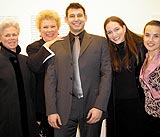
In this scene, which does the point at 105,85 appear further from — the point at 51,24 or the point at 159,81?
the point at 51,24

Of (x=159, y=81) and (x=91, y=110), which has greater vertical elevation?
(x=159, y=81)

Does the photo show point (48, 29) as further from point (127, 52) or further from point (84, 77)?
point (127, 52)

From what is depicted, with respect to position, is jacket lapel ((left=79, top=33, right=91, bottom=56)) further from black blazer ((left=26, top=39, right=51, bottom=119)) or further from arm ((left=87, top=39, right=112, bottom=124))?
black blazer ((left=26, top=39, right=51, bottom=119))

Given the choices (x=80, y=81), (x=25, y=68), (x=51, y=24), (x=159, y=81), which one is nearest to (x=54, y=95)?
(x=80, y=81)

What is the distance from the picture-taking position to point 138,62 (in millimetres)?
2490

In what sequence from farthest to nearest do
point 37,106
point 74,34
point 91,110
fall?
point 37,106 < point 74,34 < point 91,110

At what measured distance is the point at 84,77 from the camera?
2.24 meters

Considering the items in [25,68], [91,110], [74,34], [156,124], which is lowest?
[156,124]

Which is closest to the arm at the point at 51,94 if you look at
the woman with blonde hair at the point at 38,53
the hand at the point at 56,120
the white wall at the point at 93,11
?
the hand at the point at 56,120

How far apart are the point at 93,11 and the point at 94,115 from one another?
1.73 meters

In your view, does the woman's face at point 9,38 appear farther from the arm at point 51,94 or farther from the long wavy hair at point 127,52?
the long wavy hair at point 127,52

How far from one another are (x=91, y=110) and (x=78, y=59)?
1.51ft

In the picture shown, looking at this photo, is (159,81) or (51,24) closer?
(159,81)

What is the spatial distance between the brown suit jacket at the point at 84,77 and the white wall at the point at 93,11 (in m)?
1.21
